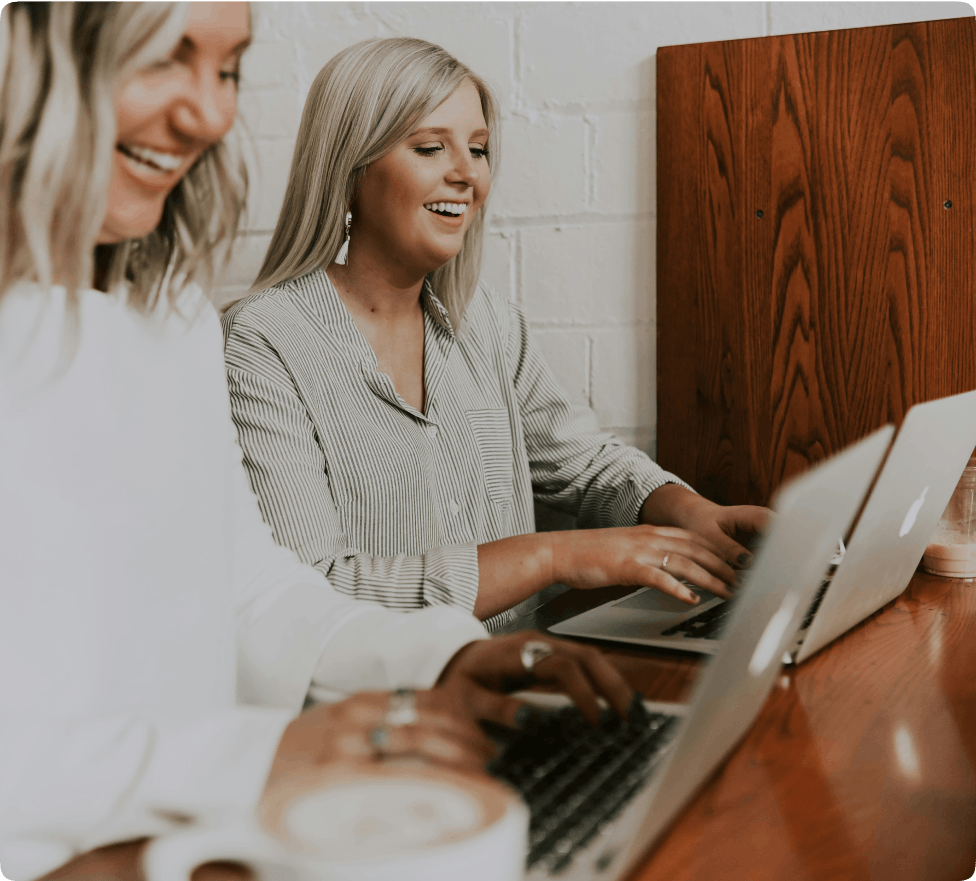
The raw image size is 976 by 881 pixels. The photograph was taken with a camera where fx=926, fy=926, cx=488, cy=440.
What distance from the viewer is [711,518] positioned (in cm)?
94

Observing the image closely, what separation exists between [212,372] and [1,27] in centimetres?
21

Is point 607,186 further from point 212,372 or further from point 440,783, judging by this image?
point 440,783

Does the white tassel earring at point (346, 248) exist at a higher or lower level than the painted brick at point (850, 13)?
lower

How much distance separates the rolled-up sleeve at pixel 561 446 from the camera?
1110 millimetres

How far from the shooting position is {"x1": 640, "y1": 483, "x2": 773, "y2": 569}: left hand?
0.83 m

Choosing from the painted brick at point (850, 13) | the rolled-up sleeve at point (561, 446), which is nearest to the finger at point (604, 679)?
the rolled-up sleeve at point (561, 446)

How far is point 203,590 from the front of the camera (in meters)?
0.46

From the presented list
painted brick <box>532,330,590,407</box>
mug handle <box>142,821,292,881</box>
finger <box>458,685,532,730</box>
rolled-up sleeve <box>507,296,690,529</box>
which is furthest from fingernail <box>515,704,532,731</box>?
painted brick <box>532,330,590,407</box>

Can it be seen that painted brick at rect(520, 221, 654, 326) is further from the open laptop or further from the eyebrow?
the open laptop

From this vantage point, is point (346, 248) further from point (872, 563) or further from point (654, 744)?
point (654, 744)

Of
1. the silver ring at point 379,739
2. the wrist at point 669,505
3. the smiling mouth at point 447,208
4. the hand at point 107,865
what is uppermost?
the smiling mouth at point 447,208

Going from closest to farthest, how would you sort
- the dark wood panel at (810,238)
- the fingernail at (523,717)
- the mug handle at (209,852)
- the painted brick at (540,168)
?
the mug handle at (209,852) < the fingernail at (523,717) < the dark wood panel at (810,238) < the painted brick at (540,168)

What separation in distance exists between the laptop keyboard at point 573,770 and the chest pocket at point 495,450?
63cm

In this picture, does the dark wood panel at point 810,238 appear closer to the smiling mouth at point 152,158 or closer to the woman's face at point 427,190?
the woman's face at point 427,190
